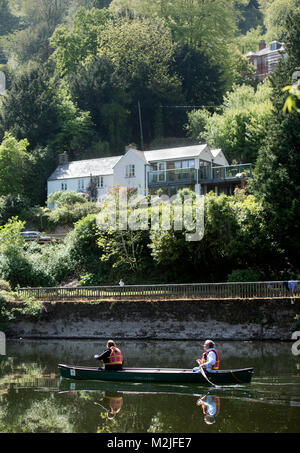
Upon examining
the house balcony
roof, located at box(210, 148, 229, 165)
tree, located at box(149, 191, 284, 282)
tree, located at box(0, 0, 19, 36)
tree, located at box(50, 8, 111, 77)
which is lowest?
tree, located at box(149, 191, 284, 282)

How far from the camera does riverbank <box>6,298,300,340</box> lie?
33.7 m

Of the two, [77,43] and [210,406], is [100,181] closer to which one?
[77,43]

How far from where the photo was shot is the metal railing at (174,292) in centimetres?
3438

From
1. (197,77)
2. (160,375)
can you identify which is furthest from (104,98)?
(160,375)

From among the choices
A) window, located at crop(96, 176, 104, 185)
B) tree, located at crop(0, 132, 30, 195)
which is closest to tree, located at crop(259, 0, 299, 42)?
window, located at crop(96, 176, 104, 185)

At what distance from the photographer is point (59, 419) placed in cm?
1847

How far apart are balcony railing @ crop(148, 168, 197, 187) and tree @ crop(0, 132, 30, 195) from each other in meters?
15.3

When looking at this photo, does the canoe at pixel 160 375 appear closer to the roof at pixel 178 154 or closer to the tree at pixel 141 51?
the roof at pixel 178 154

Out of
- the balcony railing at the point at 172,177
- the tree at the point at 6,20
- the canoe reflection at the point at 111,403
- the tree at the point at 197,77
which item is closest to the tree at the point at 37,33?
the tree at the point at 6,20

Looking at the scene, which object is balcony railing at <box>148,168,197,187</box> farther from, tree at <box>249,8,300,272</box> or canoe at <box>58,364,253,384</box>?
canoe at <box>58,364,253,384</box>

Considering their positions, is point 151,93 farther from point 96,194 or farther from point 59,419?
point 59,419

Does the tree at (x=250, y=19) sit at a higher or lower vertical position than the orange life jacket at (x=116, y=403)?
higher

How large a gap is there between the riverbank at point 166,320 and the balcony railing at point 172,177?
21434mm

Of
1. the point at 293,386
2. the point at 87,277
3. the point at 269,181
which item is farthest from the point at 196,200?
the point at 293,386
